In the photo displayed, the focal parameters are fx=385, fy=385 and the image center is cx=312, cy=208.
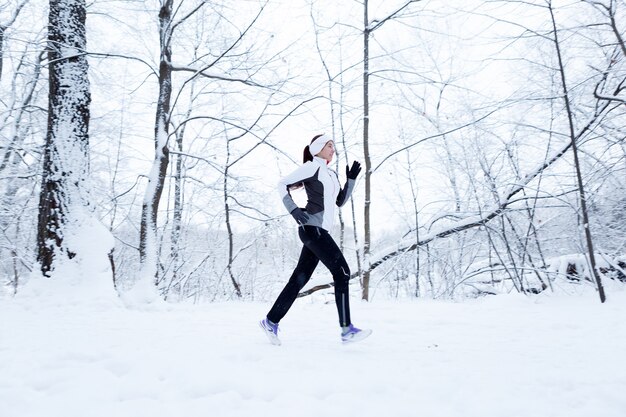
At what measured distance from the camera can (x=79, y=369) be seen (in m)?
2.14

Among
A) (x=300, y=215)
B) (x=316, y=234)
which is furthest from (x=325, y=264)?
(x=300, y=215)

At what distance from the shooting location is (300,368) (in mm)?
2305

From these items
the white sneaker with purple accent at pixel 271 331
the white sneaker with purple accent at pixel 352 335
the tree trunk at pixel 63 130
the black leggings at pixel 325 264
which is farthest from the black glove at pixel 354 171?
the tree trunk at pixel 63 130

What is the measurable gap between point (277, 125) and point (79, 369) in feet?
14.7

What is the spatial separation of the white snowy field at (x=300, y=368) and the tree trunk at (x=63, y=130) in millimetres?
944

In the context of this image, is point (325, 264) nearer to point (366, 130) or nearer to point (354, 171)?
point (354, 171)

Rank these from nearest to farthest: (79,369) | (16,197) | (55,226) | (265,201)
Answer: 1. (79,369)
2. (55,226)
3. (265,201)
4. (16,197)

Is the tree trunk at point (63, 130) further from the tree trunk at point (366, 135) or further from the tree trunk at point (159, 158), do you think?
the tree trunk at point (366, 135)

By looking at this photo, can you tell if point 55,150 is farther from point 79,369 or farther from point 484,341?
point 484,341

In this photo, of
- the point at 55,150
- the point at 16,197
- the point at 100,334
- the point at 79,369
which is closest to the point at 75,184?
the point at 55,150

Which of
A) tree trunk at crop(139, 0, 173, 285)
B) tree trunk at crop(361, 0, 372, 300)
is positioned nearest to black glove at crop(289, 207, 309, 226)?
tree trunk at crop(139, 0, 173, 285)

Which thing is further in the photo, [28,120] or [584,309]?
[28,120]

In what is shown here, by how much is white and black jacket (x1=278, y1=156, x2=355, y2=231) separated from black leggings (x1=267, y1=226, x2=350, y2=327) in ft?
0.32

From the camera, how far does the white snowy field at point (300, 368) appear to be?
1.74 meters
